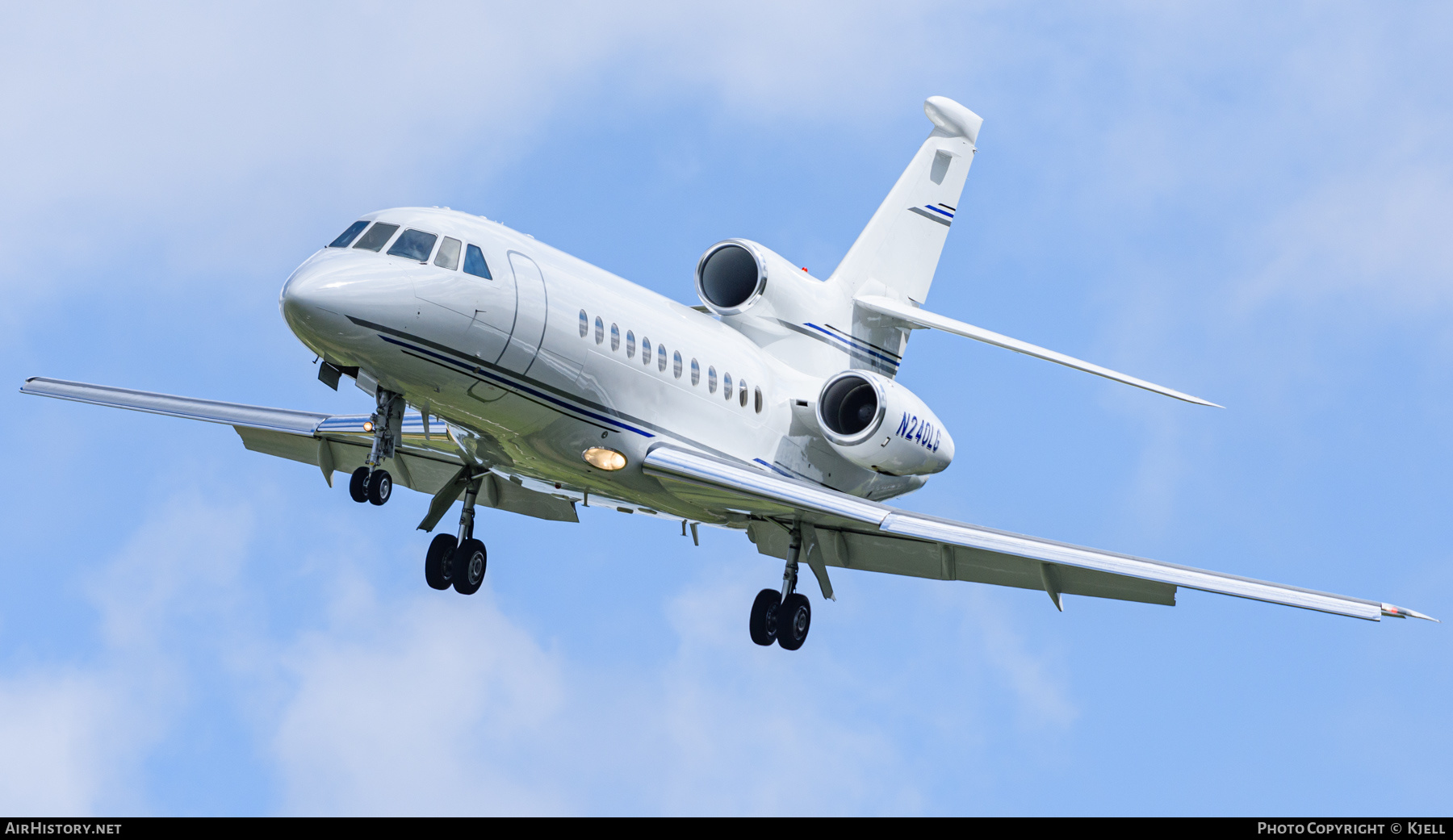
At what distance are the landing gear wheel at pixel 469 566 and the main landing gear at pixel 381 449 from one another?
3.23m

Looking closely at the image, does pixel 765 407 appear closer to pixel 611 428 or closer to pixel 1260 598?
pixel 611 428

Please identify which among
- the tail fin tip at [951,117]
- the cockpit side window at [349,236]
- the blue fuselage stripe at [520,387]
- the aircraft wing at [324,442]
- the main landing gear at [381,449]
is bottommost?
the aircraft wing at [324,442]

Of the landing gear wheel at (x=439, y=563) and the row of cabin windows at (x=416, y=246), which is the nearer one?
the row of cabin windows at (x=416, y=246)

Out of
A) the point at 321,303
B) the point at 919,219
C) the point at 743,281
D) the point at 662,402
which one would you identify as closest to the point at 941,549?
the point at 662,402

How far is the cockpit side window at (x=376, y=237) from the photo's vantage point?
16.5 metres

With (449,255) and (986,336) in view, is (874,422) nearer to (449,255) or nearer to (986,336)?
(986,336)

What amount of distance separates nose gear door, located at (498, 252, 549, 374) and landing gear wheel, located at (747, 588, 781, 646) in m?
5.50

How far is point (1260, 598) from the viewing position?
16906 millimetres

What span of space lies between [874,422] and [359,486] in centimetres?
681

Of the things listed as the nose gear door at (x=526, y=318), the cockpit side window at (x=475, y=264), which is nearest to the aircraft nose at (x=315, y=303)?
the cockpit side window at (x=475, y=264)

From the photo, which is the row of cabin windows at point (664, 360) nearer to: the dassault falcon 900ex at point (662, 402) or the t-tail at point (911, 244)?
the dassault falcon 900ex at point (662, 402)

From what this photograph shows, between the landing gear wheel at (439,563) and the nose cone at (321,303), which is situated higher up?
the nose cone at (321,303)

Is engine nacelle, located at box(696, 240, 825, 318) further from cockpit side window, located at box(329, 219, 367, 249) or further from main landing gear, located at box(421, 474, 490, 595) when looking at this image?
cockpit side window, located at box(329, 219, 367, 249)
